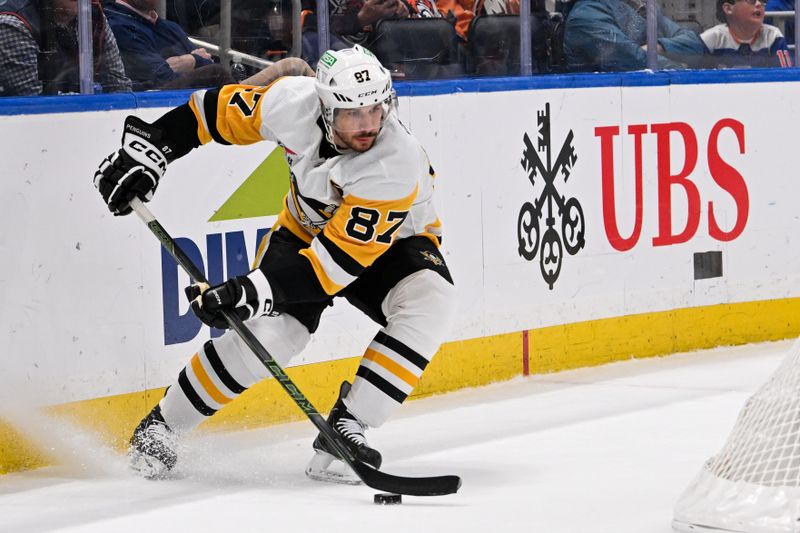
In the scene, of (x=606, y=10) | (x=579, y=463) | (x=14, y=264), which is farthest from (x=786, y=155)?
(x=14, y=264)

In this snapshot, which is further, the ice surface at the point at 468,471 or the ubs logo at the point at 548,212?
the ubs logo at the point at 548,212

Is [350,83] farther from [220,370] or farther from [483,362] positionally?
[483,362]

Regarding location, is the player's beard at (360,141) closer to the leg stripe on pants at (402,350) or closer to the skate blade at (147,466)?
the leg stripe on pants at (402,350)

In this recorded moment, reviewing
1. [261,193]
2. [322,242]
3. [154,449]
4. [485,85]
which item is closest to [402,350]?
[322,242]

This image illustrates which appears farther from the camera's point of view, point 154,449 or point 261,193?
point 261,193

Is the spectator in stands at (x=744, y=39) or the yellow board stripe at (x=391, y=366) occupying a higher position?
the spectator in stands at (x=744, y=39)

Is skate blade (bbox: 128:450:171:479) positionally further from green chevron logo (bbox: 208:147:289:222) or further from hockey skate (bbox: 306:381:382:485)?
green chevron logo (bbox: 208:147:289:222)

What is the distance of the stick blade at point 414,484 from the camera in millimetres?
3604

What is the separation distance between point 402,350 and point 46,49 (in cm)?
126

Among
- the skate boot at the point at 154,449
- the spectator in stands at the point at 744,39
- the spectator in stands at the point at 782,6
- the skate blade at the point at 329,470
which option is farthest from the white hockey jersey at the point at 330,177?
the spectator in stands at the point at 782,6

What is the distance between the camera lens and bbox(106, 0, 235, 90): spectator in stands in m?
4.28

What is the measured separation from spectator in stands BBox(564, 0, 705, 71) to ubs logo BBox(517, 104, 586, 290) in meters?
0.35

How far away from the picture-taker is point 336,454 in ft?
12.2

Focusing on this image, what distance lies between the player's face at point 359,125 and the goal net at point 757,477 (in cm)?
107
